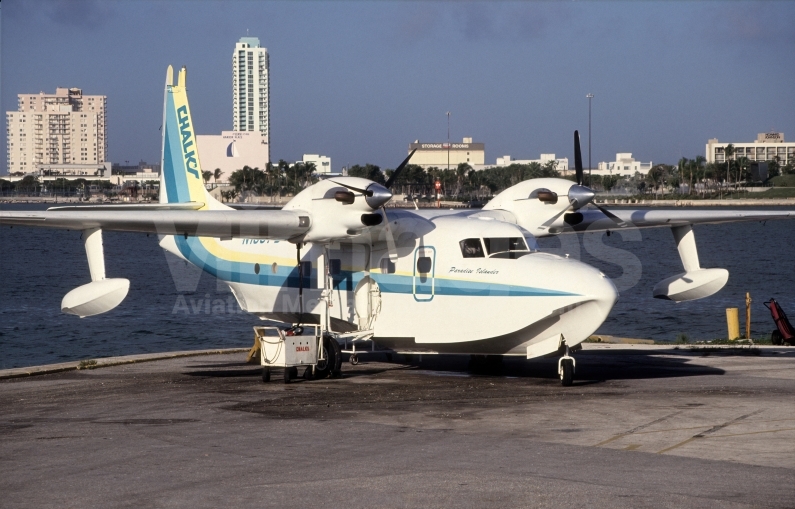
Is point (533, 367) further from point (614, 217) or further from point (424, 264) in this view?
point (424, 264)

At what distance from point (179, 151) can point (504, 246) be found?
301 inches

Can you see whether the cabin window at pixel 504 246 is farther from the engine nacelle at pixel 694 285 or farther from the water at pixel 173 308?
the water at pixel 173 308

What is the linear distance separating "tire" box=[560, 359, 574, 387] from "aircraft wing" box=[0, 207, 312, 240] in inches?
173

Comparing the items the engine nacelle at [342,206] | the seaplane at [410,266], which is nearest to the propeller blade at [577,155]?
the seaplane at [410,266]

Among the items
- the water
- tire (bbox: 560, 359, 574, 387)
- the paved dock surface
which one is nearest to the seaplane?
tire (bbox: 560, 359, 574, 387)

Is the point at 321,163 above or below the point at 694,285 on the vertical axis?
above

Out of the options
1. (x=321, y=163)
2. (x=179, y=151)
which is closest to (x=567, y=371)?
(x=179, y=151)

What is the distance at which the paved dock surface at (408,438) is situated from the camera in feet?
27.3

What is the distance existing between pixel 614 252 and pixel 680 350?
76718 mm

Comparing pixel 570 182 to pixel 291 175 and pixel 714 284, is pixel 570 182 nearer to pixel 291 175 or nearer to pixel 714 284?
pixel 714 284

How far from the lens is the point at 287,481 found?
8.76 metres

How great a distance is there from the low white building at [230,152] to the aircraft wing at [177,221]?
534ft

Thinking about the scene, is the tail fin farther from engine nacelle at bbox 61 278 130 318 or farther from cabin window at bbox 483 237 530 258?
cabin window at bbox 483 237 530 258

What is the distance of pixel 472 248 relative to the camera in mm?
15500
